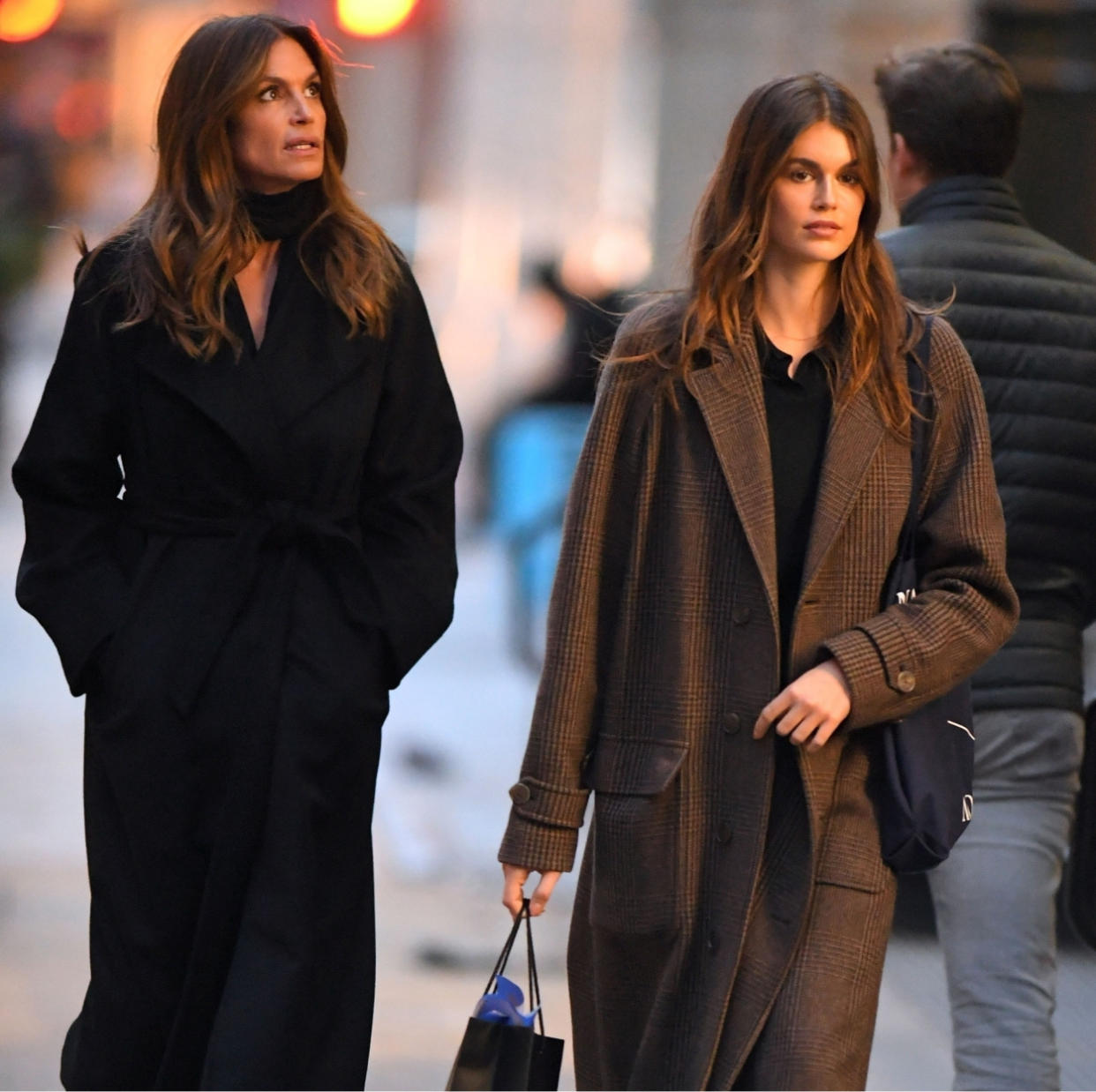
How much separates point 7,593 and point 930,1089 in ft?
31.0

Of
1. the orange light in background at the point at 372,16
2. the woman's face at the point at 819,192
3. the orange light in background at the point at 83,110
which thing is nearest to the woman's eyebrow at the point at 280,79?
the woman's face at the point at 819,192

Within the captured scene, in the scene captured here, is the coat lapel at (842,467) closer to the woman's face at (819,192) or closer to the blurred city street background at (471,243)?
the woman's face at (819,192)

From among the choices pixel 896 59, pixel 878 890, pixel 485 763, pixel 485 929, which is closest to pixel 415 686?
pixel 485 763

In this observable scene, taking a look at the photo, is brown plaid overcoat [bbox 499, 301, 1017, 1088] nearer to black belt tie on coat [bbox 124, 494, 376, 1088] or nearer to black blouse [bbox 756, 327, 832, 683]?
black blouse [bbox 756, 327, 832, 683]

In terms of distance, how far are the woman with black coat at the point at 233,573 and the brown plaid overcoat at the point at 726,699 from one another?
1.14ft

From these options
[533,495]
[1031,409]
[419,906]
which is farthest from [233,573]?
[533,495]

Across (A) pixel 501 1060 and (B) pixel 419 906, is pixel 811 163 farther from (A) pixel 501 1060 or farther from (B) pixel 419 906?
(B) pixel 419 906

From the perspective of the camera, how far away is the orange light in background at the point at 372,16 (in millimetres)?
9391

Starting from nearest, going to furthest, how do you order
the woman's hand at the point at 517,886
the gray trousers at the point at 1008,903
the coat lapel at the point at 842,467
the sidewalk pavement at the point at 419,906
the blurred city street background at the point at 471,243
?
the coat lapel at the point at 842,467, the woman's hand at the point at 517,886, the gray trousers at the point at 1008,903, the sidewalk pavement at the point at 419,906, the blurred city street background at the point at 471,243

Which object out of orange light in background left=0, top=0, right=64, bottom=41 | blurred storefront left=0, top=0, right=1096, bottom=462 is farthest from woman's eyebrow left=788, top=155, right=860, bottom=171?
blurred storefront left=0, top=0, right=1096, bottom=462

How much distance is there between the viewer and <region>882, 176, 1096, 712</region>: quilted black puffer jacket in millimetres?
4438

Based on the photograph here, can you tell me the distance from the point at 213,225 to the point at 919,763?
144 cm

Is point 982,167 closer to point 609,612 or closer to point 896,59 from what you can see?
point 896,59

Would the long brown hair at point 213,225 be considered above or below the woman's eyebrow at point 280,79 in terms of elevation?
below
